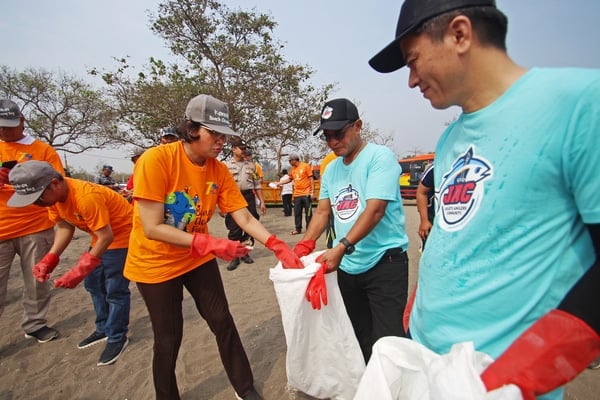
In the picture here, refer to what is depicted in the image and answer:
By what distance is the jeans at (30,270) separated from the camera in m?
2.94

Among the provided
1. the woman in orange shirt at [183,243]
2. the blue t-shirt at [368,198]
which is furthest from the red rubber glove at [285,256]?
the blue t-shirt at [368,198]

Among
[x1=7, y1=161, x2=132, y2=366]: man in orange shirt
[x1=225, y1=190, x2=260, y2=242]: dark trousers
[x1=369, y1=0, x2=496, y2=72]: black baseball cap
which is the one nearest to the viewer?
[x1=369, y1=0, x2=496, y2=72]: black baseball cap

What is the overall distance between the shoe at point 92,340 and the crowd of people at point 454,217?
1639mm

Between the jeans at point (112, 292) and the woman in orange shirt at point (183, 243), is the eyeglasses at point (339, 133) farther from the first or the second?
the jeans at point (112, 292)

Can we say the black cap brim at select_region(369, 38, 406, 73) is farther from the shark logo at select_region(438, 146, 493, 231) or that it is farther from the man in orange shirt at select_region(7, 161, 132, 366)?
the man in orange shirt at select_region(7, 161, 132, 366)

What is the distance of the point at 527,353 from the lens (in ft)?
2.07

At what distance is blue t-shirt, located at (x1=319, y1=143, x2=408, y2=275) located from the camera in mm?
1759

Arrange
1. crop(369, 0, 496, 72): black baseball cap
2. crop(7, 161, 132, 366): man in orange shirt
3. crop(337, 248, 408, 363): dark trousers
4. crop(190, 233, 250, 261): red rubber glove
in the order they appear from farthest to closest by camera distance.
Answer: crop(7, 161, 132, 366): man in orange shirt
crop(337, 248, 408, 363): dark trousers
crop(190, 233, 250, 261): red rubber glove
crop(369, 0, 496, 72): black baseball cap

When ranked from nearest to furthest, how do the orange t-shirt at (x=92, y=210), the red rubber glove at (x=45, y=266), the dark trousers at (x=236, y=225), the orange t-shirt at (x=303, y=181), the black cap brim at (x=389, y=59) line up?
the black cap brim at (x=389, y=59), the orange t-shirt at (x=92, y=210), the red rubber glove at (x=45, y=266), the dark trousers at (x=236, y=225), the orange t-shirt at (x=303, y=181)

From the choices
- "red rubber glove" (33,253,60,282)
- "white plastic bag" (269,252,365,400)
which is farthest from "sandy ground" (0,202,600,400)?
"red rubber glove" (33,253,60,282)

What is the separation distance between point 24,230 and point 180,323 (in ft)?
7.64

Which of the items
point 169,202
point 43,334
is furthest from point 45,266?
point 169,202

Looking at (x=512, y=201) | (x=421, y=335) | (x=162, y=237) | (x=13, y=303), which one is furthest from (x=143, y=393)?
(x=13, y=303)

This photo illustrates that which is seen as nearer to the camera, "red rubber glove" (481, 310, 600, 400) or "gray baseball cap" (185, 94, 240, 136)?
"red rubber glove" (481, 310, 600, 400)
